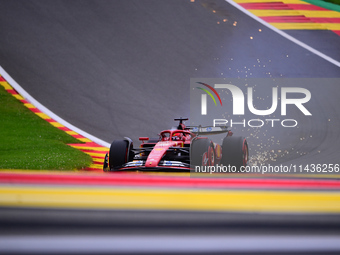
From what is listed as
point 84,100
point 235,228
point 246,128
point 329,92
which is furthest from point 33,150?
point 329,92

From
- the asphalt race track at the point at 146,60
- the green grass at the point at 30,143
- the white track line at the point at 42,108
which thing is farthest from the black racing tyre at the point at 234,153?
the white track line at the point at 42,108

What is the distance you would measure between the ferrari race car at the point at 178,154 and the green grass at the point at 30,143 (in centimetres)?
122

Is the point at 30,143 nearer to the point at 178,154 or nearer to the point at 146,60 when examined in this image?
the point at 178,154

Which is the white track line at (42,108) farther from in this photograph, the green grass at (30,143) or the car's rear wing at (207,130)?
the car's rear wing at (207,130)

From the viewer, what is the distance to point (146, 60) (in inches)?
552

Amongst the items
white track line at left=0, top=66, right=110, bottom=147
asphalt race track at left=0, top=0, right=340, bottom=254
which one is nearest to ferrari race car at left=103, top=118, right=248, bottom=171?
asphalt race track at left=0, top=0, right=340, bottom=254

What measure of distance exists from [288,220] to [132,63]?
41.6ft

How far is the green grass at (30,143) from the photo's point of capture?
282 inches

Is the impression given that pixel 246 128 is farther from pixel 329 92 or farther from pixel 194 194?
pixel 194 194

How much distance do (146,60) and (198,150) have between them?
8710 millimetres

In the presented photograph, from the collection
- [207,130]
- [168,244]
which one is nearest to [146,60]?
[207,130]

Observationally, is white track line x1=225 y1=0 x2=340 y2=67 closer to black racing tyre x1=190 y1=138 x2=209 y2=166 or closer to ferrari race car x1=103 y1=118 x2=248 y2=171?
ferrari race car x1=103 y1=118 x2=248 y2=171

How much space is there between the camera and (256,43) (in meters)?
14.6

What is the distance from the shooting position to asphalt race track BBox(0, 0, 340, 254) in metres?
10.7
